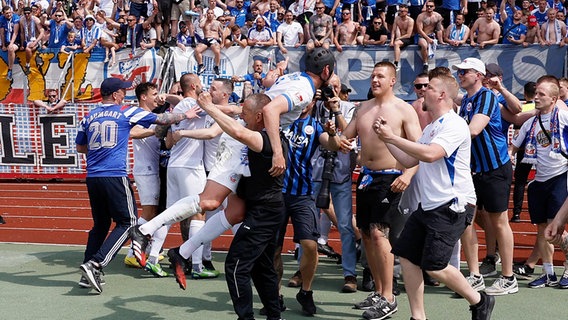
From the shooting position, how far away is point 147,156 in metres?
8.90

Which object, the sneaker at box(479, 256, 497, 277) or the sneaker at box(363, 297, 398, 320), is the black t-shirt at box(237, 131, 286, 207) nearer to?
the sneaker at box(363, 297, 398, 320)

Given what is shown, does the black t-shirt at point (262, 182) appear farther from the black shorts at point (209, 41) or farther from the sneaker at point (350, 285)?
the black shorts at point (209, 41)

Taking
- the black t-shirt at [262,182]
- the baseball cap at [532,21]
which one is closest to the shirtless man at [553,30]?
the baseball cap at [532,21]

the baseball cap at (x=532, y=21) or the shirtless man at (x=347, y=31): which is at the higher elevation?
the baseball cap at (x=532, y=21)

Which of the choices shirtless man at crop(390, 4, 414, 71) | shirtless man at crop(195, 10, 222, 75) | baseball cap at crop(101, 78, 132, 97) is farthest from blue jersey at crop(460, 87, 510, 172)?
shirtless man at crop(195, 10, 222, 75)

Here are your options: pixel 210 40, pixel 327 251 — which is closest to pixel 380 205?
pixel 327 251

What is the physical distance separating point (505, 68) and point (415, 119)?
10.9 metres

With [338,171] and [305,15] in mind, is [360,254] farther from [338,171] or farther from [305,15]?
[305,15]

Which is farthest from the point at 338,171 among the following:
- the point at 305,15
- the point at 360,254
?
the point at 305,15

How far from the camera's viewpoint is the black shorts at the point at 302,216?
6.77 metres

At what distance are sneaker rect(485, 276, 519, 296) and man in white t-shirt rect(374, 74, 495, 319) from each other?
58.6 inches

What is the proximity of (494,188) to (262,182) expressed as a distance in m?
2.76

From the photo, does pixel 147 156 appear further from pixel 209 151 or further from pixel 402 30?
pixel 402 30

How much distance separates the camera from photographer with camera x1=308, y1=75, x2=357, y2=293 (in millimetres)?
7414
